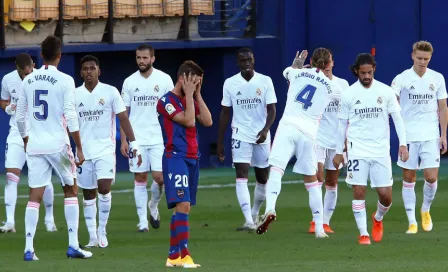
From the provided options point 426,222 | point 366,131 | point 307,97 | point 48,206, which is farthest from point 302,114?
point 48,206

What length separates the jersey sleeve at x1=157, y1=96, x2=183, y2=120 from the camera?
12438 mm

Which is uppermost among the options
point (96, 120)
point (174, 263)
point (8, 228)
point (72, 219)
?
point (96, 120)

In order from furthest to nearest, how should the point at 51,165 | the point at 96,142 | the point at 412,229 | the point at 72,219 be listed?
the point at 412,229 < the point at 96,142 < the point at 72,219 < the point at 51,165

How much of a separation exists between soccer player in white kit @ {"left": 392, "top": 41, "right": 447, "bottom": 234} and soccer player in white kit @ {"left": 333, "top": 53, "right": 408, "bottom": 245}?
163cm

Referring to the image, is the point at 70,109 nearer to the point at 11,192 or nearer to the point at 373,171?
the point at 373,171

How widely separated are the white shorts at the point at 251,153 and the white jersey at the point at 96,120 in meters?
2.23

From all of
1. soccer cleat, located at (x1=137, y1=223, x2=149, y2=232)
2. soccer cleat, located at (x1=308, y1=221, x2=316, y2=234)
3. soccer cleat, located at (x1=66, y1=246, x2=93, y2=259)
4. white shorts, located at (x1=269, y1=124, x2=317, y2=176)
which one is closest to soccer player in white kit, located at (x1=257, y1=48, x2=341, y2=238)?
white shorts, located at (x1=269, y1=124, x2=317, y2=176)

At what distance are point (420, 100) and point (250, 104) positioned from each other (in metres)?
2.30

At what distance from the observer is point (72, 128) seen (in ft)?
43.0

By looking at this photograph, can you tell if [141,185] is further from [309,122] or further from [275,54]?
[275,54]

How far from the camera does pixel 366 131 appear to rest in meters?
14.6

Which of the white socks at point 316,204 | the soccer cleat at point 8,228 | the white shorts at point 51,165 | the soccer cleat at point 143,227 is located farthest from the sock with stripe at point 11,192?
the white socks at point 316,204

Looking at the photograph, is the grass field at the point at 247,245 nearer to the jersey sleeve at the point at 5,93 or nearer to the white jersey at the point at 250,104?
the white jersey at the point at 250,104

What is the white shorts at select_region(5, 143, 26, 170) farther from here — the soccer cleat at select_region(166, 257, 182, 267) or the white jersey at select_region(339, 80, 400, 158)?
the soccer cleat at select_region(166, 257, 182, 267)
